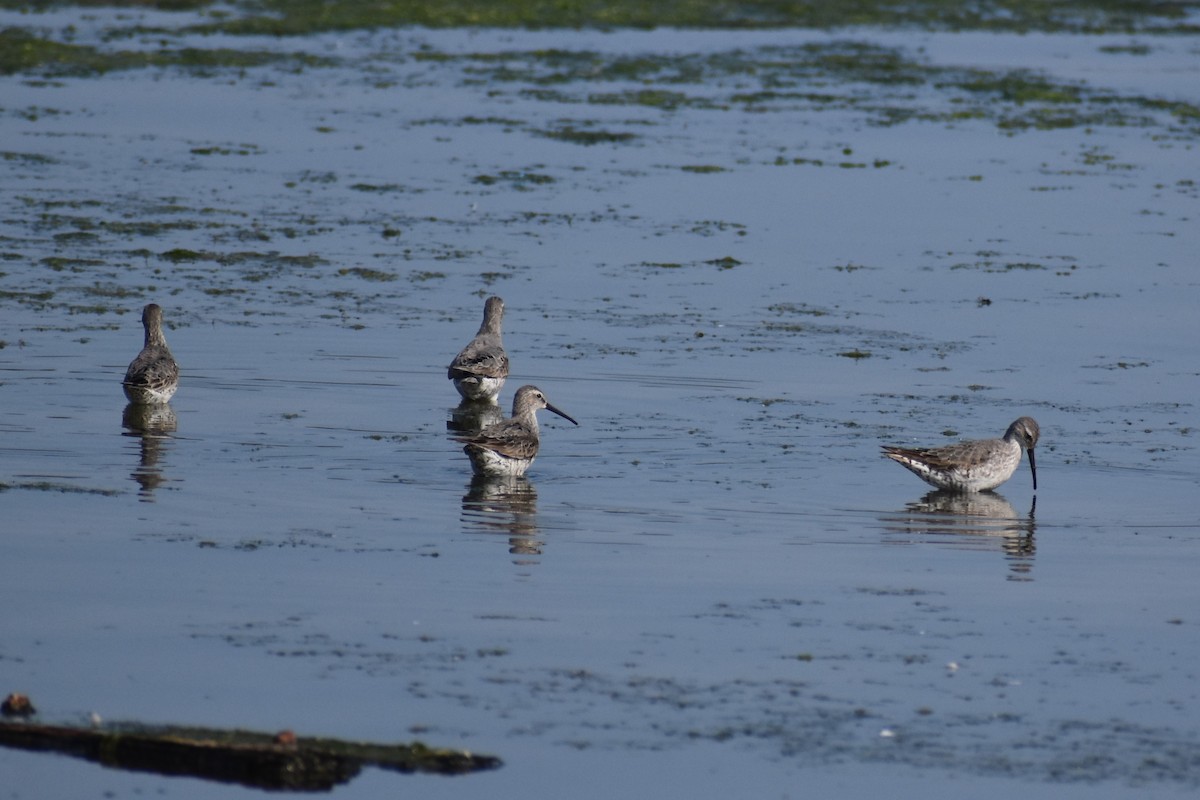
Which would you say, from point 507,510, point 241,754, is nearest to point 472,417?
point 507,510

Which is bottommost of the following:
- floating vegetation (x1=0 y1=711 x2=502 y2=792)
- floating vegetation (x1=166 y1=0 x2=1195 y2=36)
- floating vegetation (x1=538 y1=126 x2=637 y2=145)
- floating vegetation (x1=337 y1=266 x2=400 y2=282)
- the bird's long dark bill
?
floating vegetation (x1=0 y1=711 x2=502 y2=792)

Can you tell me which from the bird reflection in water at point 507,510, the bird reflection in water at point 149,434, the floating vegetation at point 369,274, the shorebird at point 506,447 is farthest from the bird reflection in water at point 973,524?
the floating vegetation at point 369,274

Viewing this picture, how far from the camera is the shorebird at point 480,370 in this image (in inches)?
629

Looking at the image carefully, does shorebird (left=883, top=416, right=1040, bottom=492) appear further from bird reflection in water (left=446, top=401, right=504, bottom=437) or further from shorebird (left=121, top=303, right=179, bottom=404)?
shorebird (left=121, top=303, right=179, bottom=404)

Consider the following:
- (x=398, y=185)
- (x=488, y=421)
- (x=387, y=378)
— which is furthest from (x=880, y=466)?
(x=398, y=185)

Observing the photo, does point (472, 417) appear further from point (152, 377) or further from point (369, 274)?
point (369, 274)

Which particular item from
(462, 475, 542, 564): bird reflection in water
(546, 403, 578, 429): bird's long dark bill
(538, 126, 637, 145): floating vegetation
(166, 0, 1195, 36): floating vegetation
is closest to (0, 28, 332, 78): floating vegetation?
(166, 0, 1195, 36): floating vegetation

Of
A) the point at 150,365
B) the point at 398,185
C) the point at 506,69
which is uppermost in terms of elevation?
the point at 506,69

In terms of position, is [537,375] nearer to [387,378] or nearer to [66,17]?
[387,378]

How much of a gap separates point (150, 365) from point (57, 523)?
3637 mm

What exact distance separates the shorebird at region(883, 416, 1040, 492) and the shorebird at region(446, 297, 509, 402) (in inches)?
149

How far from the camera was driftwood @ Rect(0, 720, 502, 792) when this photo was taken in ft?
25.4

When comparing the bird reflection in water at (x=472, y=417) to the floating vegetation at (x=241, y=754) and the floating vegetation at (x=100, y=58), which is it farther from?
the floating vegetation at (x=100, y=58)

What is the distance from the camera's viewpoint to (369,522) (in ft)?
39.4
